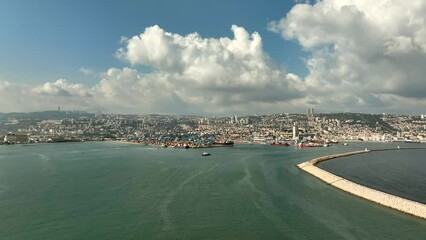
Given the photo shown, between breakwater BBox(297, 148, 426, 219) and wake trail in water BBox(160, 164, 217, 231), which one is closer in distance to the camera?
wake trail in water BBox(160, 164, 217, 231)

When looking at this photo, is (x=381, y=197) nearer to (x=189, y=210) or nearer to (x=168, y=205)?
(x=189, y=210)

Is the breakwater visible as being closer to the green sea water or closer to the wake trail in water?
the green sea water

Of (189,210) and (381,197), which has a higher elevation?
(381,197)

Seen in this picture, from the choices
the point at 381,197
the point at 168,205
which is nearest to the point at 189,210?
the point at 168,205

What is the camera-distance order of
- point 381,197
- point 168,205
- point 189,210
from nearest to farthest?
1. point 189,210
2. point 168,205
3. point 381,197

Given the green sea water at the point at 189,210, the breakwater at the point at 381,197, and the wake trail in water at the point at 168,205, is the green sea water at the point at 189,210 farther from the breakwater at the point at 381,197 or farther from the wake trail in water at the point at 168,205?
the breakwater at the point at 381,197

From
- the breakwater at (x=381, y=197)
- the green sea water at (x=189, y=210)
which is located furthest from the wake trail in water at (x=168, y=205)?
the breakwater at (x=381, y=197)

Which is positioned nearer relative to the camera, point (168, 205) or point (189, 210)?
point (189, 210)

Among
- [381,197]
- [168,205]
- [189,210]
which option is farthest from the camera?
[381,197]

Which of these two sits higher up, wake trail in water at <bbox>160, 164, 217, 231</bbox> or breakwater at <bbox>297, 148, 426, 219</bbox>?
breakwater at <bbox>297, 148, 426, 219</bbox>

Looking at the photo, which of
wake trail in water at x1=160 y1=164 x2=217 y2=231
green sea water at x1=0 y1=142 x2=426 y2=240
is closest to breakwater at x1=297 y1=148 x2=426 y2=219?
green sea water at x1=0 y1=142 x2=426 y2=240

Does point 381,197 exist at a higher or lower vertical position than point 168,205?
higher

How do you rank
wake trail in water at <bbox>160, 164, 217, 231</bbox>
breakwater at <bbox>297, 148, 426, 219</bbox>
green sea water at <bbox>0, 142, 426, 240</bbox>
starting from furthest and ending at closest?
breakwater at <bbox>297, 148, 426, 219</bbox> → wake trail in water at <bbox>160, 164, 217, 231</bbox> → green sea water at <bbox>0, 142, 426, 240</bbox>
